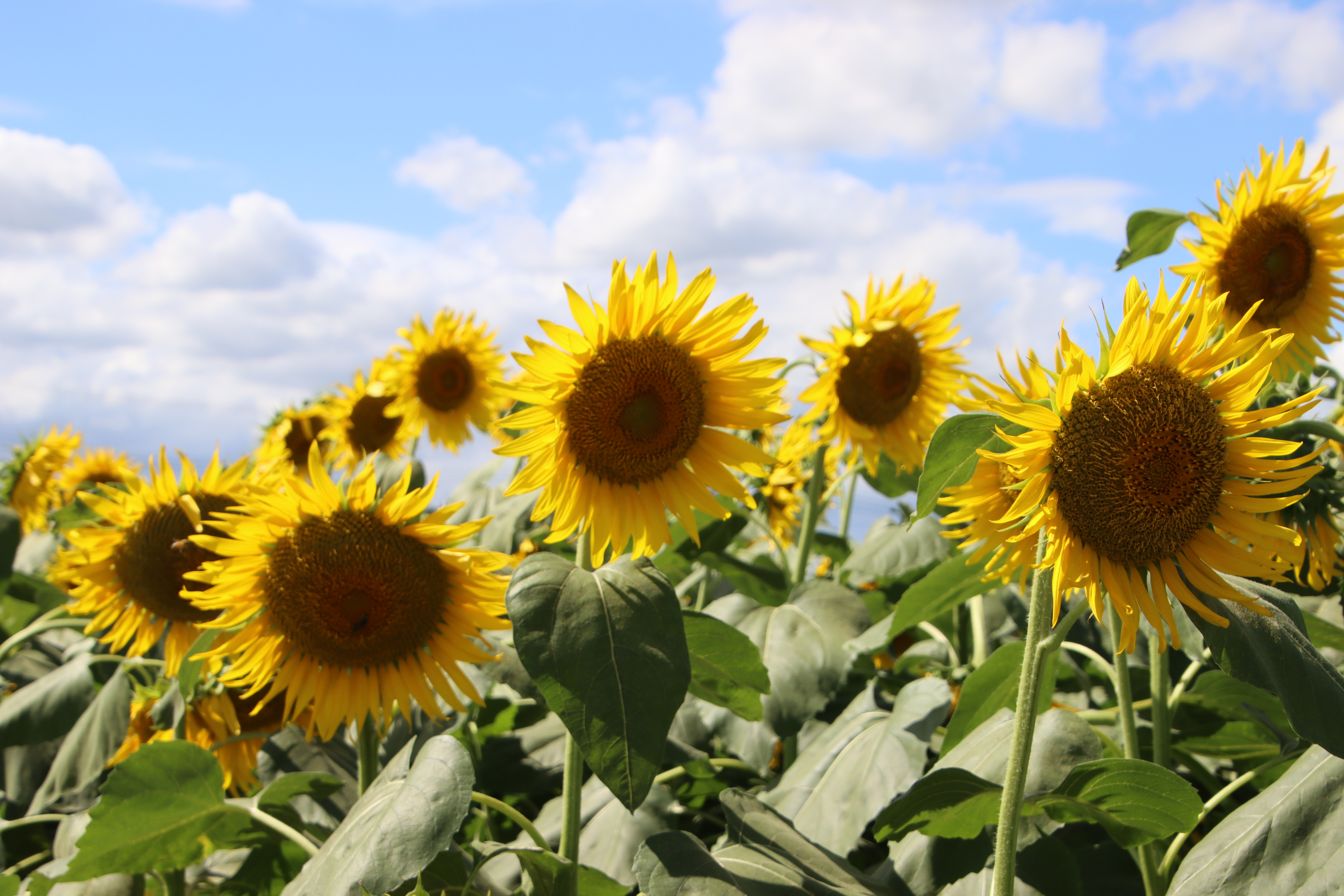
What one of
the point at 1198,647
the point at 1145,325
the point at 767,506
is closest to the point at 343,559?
the point at 1145,325

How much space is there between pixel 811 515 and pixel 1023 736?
5.94 feet

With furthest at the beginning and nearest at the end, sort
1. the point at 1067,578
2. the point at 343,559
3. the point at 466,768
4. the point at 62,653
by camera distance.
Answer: the point at 62,653 → the point at 343,559 → the point at 466,768 → the point at 1067,578

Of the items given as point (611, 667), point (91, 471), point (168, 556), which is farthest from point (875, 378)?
point (91, 471)

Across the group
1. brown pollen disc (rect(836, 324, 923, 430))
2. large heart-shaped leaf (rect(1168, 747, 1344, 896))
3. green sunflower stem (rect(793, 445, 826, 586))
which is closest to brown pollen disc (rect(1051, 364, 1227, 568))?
large heart-shaped leaf (rect(1168, 747, 1344, 896))

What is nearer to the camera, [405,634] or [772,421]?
[772,421]

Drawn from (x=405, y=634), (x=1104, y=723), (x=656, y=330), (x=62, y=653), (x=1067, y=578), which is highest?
(x=656, y=330)

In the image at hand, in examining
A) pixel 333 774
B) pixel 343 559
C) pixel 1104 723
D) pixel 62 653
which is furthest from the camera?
pixel 62 653

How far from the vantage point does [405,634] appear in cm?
201

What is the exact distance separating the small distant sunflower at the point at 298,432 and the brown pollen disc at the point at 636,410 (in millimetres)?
2739

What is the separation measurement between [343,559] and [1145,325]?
155 centimetres

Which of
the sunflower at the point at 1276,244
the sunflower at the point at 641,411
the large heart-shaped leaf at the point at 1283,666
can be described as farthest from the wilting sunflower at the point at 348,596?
the sunflower at the point at 1276,244

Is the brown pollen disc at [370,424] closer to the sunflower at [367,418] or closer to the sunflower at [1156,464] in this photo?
the sunflower at [367,418]

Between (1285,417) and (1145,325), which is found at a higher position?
(1145,325)

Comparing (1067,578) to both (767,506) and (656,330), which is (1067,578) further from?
(767,506)
